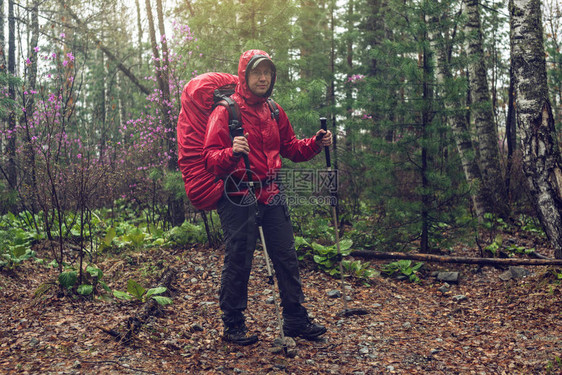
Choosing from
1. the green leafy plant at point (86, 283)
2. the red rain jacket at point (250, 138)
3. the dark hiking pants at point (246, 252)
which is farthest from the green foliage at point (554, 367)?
the green leafy plant at point (86, 283)

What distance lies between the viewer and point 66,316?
13.4 ft

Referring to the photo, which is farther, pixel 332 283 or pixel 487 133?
pixel 487 133

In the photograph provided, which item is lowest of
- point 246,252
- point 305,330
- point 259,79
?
point 305,330

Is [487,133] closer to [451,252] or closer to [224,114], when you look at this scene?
[451,252]

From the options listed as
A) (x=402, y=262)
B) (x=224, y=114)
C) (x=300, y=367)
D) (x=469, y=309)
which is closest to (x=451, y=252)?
(x=402, y=262)

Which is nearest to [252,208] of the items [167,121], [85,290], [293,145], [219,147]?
[219,147]

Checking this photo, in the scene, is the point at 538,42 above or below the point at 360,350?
above

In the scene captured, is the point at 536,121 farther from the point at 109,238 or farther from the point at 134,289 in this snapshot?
the point at 109,238

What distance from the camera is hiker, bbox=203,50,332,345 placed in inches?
147

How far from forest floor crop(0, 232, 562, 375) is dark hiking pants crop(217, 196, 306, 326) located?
39cm

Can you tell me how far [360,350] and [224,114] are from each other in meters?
2.40

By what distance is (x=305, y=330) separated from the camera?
405 cm

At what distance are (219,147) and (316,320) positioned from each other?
7.32 feet

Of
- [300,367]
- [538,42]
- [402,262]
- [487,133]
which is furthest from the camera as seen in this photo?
[487,133]
